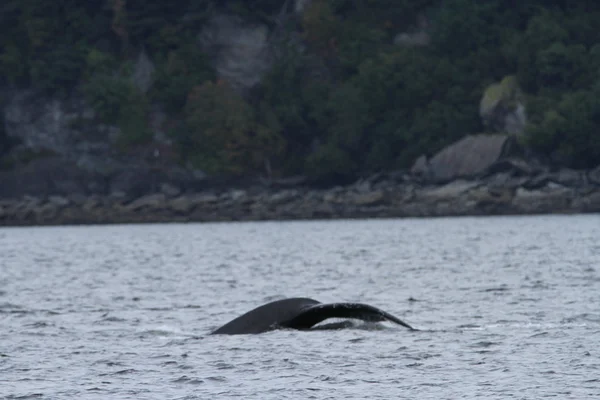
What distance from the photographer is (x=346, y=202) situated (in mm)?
88312

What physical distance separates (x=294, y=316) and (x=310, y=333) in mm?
382

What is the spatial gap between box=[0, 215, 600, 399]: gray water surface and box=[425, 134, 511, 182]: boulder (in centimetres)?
3392

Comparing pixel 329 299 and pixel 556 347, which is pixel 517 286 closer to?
pixel 329 299

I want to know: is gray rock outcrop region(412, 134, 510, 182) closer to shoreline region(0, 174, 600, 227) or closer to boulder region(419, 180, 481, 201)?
shoreline region(0, 174, 600, 227)

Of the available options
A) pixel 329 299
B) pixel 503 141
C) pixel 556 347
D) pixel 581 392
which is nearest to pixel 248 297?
pixel 329 299

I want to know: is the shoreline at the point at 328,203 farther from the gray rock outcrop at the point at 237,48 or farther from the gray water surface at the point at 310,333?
the gray water surface at the point at 310,333

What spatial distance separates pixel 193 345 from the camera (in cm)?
1945

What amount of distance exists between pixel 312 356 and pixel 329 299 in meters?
11.0

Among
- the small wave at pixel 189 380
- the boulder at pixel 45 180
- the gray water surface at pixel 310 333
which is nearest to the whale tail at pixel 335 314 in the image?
the gray water surface at pixel 310 333

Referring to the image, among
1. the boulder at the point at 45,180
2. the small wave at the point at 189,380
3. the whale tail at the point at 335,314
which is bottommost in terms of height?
the small wave at the point at 189,380

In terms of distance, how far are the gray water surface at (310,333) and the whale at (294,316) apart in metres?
0.23

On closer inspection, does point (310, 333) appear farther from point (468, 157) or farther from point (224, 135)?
point (224, 135)

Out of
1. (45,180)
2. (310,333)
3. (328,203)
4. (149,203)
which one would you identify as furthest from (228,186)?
(310,333)

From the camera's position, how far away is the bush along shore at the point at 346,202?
266 feet
